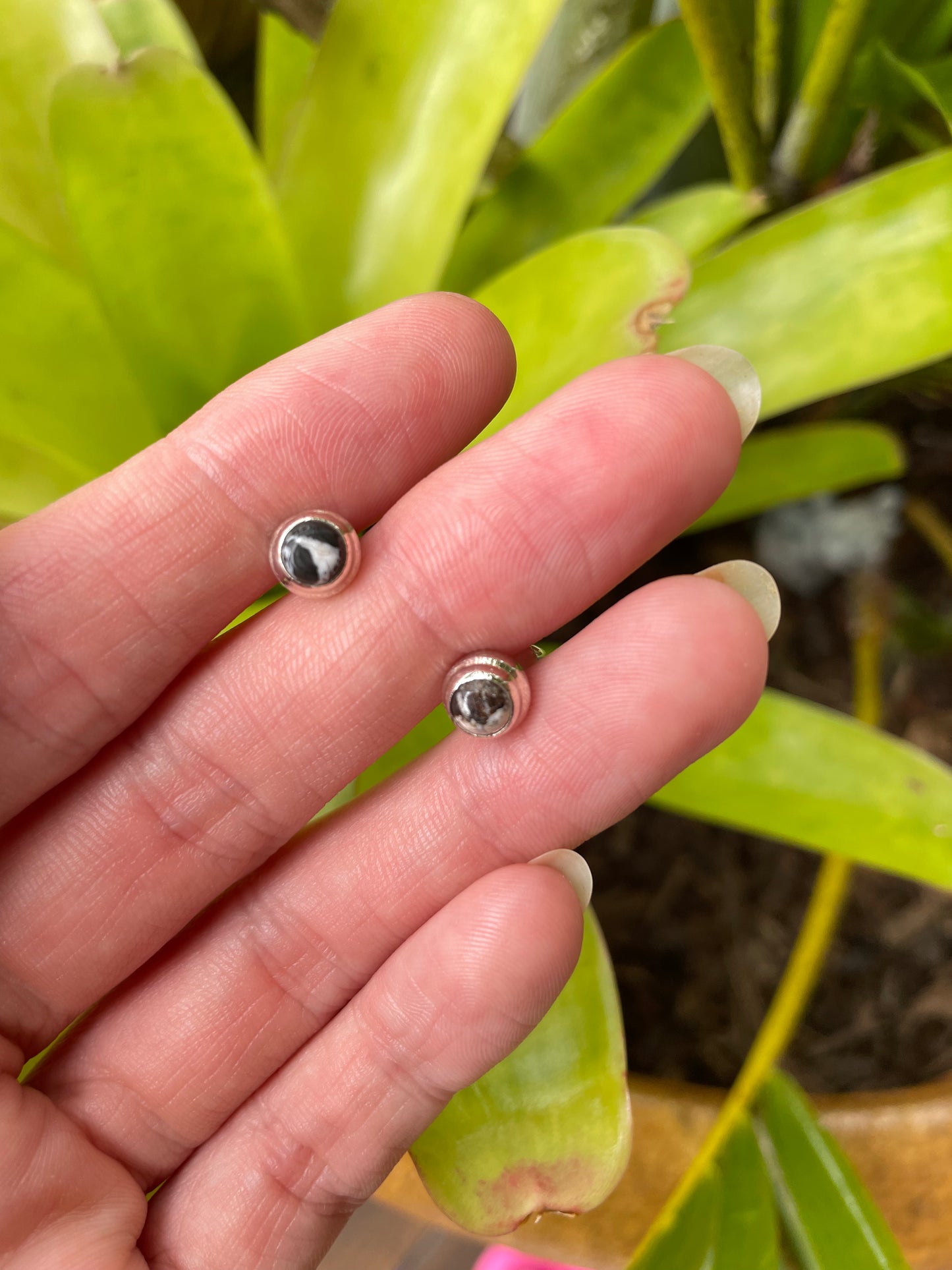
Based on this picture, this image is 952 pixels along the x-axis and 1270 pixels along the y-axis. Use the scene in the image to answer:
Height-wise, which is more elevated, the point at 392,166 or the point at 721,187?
the point at 392,166

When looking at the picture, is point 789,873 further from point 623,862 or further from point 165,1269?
point 165,1269

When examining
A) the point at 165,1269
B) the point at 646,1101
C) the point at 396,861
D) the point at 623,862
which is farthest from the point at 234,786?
the point at 623,862

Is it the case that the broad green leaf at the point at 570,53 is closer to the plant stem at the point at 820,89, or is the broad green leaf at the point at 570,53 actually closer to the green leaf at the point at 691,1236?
the plant stem at the point at 820,89

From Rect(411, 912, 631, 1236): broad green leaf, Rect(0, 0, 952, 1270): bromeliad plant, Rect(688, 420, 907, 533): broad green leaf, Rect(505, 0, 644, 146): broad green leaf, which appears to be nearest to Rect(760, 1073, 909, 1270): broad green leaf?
Rect(0, 0, 952, 1270): bromeliad plant

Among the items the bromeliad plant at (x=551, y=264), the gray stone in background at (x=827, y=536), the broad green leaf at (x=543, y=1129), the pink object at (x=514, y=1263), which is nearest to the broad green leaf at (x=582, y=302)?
the bromeliad plant at (x=551, y=264)

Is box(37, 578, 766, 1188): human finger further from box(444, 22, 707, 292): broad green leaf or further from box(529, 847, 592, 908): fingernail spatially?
box(444, 22, 707, 292): broad green leaf

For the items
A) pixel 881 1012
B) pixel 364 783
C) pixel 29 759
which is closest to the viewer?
pixel 29 759
